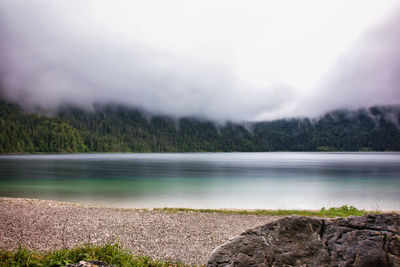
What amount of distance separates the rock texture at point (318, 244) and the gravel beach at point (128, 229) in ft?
20.9

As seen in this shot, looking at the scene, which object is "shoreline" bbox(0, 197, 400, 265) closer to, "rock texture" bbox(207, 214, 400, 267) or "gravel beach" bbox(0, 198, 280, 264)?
"gravel beach" bbox(0, 198, 280, 264)

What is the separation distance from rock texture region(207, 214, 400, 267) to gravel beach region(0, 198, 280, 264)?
6.38 meters

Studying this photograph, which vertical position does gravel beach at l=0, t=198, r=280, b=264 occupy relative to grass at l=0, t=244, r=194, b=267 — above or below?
below

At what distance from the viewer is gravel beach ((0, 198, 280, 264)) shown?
1265cm

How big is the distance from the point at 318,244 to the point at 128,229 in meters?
13.9

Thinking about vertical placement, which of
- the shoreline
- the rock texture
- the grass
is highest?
the rock texture

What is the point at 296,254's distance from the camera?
491 centimetres

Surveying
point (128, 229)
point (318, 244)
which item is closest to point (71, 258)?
point (318, 244)

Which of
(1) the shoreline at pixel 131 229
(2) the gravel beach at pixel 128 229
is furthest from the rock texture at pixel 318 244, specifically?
(2) the gravel beach at pixel 128 229

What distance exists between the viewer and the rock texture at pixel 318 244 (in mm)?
4512

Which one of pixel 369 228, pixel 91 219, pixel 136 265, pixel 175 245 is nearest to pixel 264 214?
pixel 175 245

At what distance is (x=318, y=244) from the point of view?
4965mm

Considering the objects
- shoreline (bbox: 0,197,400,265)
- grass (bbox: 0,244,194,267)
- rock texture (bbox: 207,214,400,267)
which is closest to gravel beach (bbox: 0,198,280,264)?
shoreline (bbox: 0,197,400,265)

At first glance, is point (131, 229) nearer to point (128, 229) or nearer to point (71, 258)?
point (128, 229)
